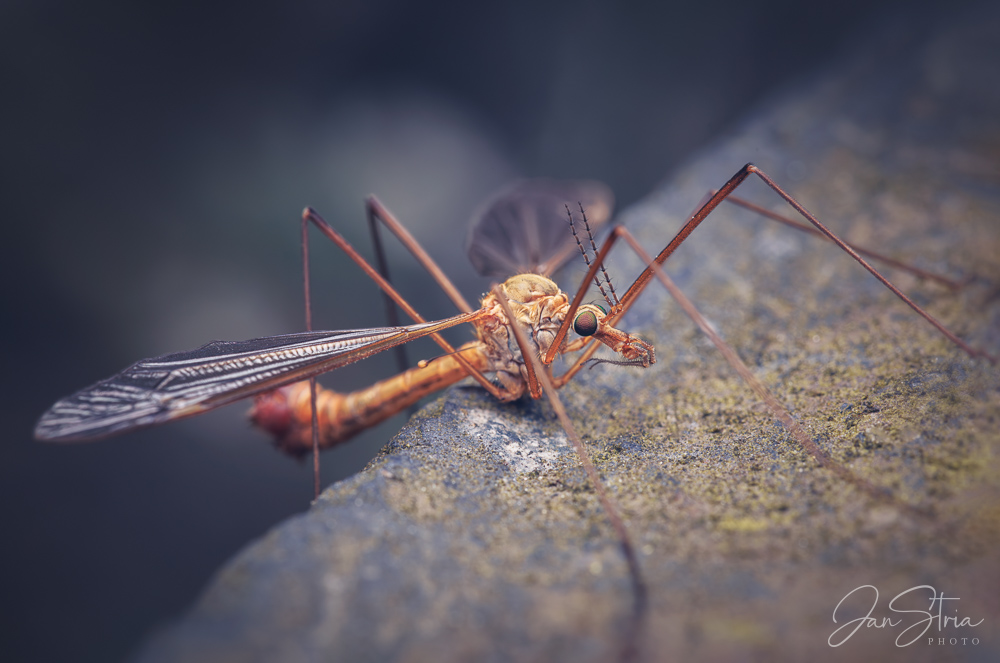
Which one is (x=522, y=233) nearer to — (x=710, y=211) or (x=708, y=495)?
(x=710, y=211)

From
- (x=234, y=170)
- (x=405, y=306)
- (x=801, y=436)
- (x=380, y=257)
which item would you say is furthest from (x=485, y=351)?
(x=234, y=170)

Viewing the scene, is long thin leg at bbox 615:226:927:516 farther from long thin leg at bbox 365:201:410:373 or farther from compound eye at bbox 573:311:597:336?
long thin leg at bbox 365:201:410:373

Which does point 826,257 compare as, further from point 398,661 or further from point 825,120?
point 398,661

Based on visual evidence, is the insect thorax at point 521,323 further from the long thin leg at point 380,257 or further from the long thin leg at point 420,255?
the long thin leg at point 380,257

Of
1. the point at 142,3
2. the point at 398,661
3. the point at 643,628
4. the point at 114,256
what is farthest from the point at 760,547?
the point at 142,3

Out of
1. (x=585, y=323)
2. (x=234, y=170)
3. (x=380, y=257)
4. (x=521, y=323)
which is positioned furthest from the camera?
(x=234, y=170)

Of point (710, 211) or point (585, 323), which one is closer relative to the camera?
point (710, 211)
